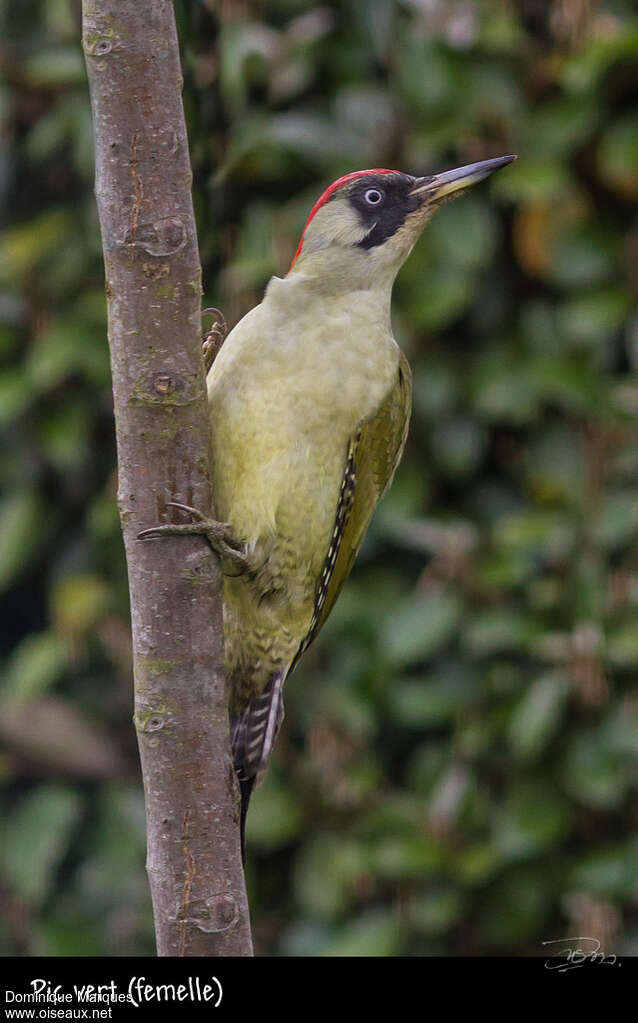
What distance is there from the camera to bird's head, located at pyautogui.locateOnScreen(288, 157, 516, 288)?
2.21 m

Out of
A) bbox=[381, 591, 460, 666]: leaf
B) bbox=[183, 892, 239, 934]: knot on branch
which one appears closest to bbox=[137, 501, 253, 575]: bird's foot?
bbox=[183, 892, 239, 934]: knot on branch

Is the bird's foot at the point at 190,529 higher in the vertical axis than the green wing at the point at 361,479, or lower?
lower

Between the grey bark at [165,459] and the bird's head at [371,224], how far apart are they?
2.32ft

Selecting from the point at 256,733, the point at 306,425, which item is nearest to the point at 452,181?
the point at 306,425

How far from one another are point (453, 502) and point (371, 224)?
1.27 metres

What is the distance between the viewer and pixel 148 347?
1522 millimetres

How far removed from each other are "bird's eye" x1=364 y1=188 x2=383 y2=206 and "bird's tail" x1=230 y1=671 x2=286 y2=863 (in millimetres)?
819

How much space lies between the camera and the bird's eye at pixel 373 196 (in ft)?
7.22

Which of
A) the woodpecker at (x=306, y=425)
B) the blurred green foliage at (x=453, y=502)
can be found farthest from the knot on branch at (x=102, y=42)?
the blurred green foliage at (x=453, y=502)

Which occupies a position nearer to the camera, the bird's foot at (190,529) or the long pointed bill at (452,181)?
the bird's foot at (190,529)

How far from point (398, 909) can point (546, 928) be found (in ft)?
1.19
